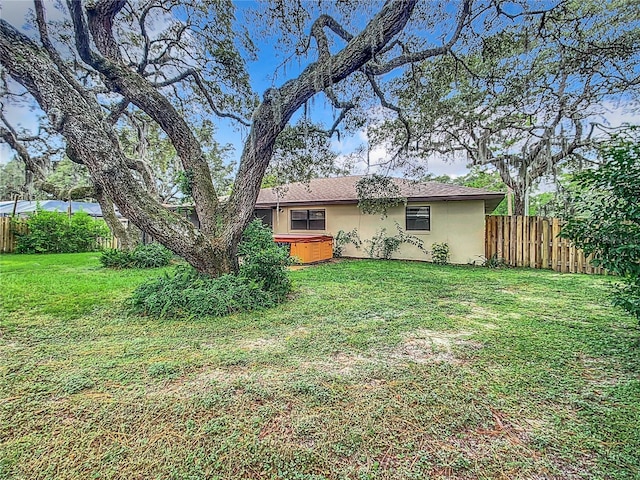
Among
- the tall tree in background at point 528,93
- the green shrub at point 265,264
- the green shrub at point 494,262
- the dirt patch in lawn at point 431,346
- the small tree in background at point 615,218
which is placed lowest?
the dirt patch in lawn at point 431,346

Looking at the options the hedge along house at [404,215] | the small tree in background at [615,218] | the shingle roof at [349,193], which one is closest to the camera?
the small tree in background at [615,218]

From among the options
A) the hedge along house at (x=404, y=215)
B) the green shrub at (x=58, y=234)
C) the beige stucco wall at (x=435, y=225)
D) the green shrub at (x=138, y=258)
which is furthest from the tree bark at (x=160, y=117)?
the green shrub at (x=58, y=234)

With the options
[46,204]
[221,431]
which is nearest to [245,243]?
[221,431]

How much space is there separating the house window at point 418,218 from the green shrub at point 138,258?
8.32m

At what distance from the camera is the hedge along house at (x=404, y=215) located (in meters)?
10.2

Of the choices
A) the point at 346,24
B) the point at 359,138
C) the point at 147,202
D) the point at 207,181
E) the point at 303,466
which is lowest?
the point at 303,466

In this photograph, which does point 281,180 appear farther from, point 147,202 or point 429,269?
point 429,269

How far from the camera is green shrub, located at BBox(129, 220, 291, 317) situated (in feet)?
15.3

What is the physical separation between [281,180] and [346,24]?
3.71 metres

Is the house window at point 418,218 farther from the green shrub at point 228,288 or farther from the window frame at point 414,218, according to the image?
the green shrub at point 228,288

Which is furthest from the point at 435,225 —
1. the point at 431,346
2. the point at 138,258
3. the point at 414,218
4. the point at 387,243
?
the point at 138,258

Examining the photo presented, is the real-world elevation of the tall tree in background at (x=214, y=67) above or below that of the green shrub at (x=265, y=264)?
above

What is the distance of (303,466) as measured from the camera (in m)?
1.73

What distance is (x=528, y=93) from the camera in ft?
27.8
